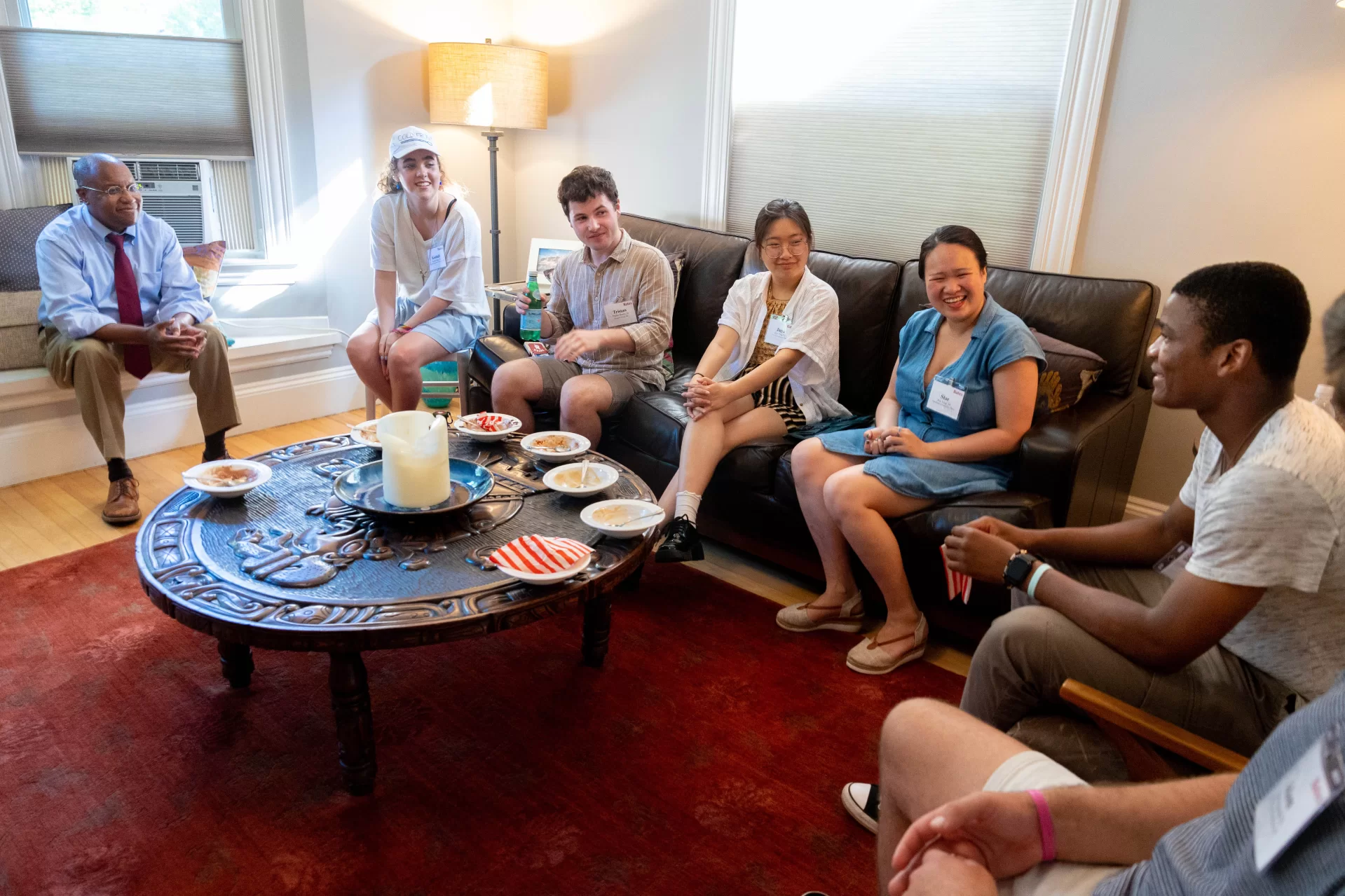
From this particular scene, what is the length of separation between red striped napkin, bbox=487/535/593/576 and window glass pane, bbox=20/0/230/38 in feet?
9.94

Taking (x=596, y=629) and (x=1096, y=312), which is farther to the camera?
(x=1096, y=312)

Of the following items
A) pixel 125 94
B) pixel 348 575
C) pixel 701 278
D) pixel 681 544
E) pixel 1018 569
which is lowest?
pixel 681 544

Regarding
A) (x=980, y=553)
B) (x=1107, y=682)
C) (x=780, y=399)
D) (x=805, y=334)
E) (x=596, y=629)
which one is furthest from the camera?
(x=780, y=399)

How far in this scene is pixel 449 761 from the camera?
180 cm

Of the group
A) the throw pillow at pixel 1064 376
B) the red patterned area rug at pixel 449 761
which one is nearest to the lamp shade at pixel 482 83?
the red patterned area rug at pixel 449 761

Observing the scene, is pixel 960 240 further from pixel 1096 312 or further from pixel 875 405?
pixel 875 405

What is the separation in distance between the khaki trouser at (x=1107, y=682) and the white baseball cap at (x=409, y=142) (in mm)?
2660

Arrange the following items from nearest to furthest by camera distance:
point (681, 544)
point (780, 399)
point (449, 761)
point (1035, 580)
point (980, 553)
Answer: point (1035, 580)
point (980, 553)
point (449, 761)
point (681, 544)
point (780, 399)

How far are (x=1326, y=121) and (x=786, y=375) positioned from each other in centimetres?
163

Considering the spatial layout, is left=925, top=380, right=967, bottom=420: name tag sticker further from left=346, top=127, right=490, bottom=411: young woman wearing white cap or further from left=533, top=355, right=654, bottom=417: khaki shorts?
left=346, top=127, right=490, bottom=411: young woman wearing white cap

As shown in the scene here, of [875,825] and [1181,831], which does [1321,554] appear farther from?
[875,825]

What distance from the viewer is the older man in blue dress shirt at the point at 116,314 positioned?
2.88 meters

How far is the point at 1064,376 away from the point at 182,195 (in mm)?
3480

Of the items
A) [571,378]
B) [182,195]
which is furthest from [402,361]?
[182,195]
